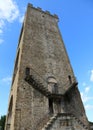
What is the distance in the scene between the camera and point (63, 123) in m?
10.2

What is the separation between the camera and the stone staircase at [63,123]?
9.82 m

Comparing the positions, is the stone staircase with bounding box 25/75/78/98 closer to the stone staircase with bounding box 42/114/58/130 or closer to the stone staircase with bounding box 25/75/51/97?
the stone staircase with bounding box 25/75/51/97

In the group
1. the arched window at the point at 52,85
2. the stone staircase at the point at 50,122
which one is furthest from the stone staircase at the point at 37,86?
the stone staircase at the point at 50,122

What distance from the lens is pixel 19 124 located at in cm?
973

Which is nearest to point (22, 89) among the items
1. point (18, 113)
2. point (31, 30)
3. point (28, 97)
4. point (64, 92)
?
point (28, 97)

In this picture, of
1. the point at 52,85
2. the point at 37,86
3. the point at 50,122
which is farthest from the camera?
the point at 52,85

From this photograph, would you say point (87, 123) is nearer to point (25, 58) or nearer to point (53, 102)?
point (53, 102)

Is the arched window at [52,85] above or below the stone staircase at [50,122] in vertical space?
above

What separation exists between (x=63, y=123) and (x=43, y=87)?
305 cm

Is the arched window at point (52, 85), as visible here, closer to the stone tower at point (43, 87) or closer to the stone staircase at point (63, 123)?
the stone tower at point (43, 87)

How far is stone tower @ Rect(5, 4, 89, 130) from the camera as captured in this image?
33.7 ft

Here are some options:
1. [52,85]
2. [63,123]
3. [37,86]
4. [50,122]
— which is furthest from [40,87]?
[63,123]

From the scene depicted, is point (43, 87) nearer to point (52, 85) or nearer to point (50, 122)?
point (52, 85)

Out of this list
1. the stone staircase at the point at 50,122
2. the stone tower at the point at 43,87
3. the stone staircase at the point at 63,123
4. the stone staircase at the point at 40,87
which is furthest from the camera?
the stone staircase at the point at 40,87
